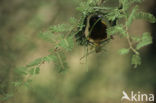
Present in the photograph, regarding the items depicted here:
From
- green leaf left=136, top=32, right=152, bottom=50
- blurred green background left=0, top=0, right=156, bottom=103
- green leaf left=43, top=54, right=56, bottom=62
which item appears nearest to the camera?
green leaf left=136, top=32, right=152, bottom=50

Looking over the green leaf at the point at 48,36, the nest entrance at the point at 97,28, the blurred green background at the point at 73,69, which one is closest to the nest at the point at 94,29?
the nest entrance at the point at 97,28

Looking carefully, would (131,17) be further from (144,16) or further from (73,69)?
(73,69)

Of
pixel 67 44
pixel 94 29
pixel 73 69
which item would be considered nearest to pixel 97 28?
pixel 94 29

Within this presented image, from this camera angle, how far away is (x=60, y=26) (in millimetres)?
554

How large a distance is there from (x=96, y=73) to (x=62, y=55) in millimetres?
1091

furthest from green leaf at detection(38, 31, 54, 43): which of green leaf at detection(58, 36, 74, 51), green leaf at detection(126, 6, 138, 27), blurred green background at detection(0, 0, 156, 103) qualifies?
blurred green background at detection(0, 0, 156, 103)

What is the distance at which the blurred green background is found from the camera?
1466 millimetres

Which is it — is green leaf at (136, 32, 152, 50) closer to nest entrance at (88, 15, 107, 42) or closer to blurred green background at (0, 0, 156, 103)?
nest entrance at (88, 15, 107, 42)

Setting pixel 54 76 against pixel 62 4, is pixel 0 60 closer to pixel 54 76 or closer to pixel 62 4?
pixel 54 76

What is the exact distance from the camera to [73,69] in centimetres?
171

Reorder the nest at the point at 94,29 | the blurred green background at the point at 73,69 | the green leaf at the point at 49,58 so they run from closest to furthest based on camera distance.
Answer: the green leaf at the point at 49,58 → the nest at the point at 94,29 → the blurred green background at the point at 73,69

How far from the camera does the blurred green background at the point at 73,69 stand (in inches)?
57.7

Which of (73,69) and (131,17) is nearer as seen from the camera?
(131,17)

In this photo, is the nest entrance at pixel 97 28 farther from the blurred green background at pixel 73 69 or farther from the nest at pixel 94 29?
the blurred green background at pixel 73 69
